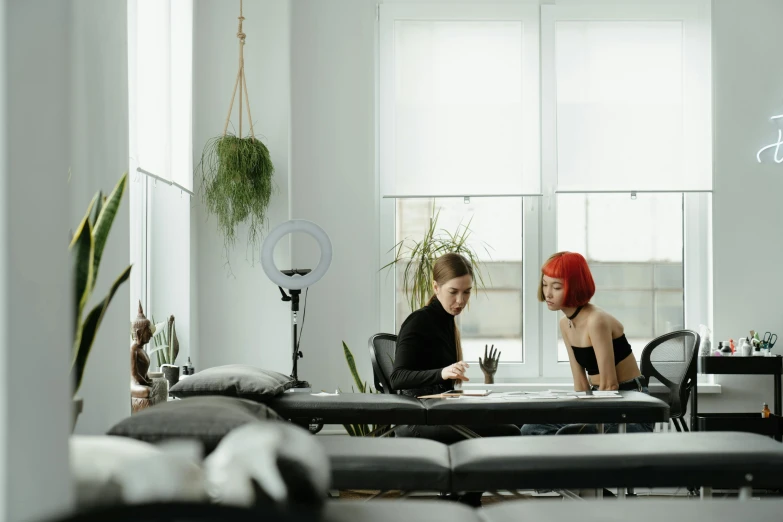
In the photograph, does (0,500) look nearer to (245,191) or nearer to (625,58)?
(245,191)

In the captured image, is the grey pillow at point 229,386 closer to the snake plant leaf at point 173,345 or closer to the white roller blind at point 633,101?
the snake plant leaf at point 173,345

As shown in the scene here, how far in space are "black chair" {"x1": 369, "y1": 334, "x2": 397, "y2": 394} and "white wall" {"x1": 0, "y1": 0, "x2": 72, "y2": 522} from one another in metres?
3.02

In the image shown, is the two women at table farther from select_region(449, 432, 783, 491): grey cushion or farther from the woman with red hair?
select_region(449, 432, 783, 491): grey cushion

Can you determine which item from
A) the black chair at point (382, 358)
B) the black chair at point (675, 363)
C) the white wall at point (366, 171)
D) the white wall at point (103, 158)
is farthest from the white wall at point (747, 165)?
the white wall at point (103, 158)

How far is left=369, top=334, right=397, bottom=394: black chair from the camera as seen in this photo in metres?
4.19

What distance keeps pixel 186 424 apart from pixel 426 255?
3.31m

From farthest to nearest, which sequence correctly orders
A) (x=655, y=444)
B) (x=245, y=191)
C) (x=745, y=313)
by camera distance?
(x=745, y=313), (x=245, y=191), (x=655, y=444)

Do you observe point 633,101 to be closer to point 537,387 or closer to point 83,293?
point 537,387

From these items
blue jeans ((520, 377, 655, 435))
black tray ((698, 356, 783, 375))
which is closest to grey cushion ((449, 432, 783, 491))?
blue jeans ((520, 377, 655, 435))

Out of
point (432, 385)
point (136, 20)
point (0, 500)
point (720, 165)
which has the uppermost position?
point (136, 20)

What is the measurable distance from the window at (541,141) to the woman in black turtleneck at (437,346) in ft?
4.83

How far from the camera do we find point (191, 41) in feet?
14.7

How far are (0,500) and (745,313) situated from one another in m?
4.90

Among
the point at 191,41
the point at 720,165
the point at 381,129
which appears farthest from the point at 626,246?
the point at 191,41
